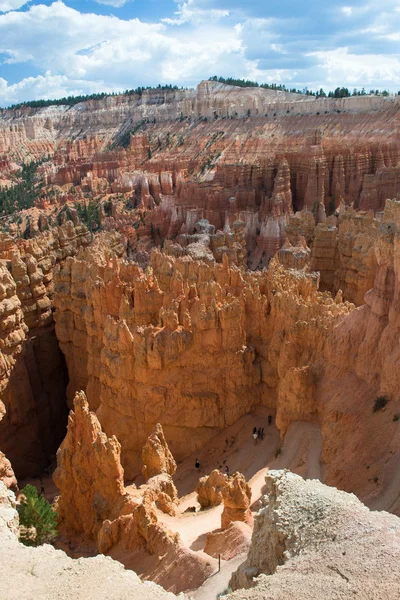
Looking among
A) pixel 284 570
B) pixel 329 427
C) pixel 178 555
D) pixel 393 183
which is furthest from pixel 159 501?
pixel 393 183

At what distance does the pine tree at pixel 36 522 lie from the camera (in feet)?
42.2

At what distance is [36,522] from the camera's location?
1320 centimetres

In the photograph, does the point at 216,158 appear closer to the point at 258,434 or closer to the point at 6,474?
the point at 258,434

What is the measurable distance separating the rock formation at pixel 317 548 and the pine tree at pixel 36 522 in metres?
6.50

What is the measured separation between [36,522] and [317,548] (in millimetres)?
8520

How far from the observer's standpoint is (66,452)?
47.5 feet

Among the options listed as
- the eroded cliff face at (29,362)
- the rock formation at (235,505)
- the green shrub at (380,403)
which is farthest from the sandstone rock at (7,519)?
the eroded cliff face at (29,362)

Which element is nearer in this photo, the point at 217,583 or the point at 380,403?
the point at 217,583

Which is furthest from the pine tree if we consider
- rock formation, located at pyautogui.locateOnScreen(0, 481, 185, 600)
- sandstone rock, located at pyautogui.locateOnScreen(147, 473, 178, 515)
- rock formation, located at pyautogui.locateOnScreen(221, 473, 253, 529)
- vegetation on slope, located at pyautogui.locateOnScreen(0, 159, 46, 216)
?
vegetation on slope, located at pyautogui.locateOnScreen(0, 159, 46, 216)

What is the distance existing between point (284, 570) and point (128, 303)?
1328cm

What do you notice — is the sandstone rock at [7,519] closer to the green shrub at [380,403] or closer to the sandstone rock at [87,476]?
the sandstone rock at [87,476]

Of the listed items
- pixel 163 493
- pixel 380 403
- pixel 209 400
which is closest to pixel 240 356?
pixel 209 400

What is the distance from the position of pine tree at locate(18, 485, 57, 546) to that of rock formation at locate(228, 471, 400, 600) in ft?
21.3

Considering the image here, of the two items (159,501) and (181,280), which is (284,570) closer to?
(159,501)
